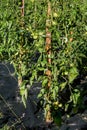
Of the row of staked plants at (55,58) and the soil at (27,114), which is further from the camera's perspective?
the soil at (27,114)

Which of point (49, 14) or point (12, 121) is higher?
point (49, 14)

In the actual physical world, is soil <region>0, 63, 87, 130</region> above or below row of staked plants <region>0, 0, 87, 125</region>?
below

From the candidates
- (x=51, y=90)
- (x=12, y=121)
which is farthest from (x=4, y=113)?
(x=51, y=90)

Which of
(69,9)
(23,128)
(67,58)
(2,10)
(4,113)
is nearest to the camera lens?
(67,58)

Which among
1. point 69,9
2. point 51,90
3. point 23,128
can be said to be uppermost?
point 69,9

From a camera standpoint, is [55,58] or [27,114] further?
[27,114]

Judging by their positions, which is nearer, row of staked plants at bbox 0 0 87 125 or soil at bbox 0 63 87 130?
row of staked plants at bbox 0 0 87 125

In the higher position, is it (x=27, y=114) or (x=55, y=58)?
(x=55, y=58)

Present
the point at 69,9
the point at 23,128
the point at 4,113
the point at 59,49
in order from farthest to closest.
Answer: the point at 69,9 → the point at 4,113 → the point at 23,128 → the point at 59,49

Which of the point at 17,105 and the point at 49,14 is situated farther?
the point at 17,105

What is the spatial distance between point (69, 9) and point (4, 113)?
1632mm

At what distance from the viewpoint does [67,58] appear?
266 cm

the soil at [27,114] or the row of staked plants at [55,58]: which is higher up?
the row of staked plants at [55,58]

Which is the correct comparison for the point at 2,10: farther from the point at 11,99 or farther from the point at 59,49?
the point at 59,49
